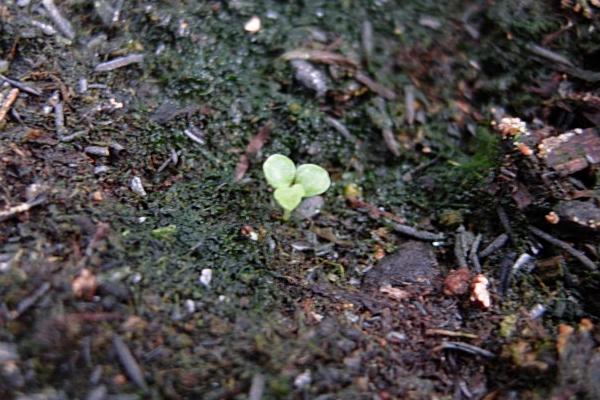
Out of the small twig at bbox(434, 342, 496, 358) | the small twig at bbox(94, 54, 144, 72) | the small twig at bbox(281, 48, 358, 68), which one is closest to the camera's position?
the small twig at bbox(434, 342, 496, 358)

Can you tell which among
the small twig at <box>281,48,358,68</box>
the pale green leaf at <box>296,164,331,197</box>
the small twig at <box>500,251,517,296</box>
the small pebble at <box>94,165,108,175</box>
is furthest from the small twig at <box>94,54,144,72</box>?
the small twig at <box>500,251,517,296</box>

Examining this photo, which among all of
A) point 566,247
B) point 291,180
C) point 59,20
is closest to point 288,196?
point 291,180

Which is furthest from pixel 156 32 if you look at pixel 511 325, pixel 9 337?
pixel 511 325

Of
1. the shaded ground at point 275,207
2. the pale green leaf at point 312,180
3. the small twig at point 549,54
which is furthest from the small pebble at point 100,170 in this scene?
the small twig at point 549,54

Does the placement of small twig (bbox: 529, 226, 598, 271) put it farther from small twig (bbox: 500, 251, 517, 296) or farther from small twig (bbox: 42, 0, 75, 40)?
small twig (bbox: 42, 0, 75, 40)

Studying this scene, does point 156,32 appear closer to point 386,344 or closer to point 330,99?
point 330,99

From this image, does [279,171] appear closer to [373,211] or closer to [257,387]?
[373,211]
